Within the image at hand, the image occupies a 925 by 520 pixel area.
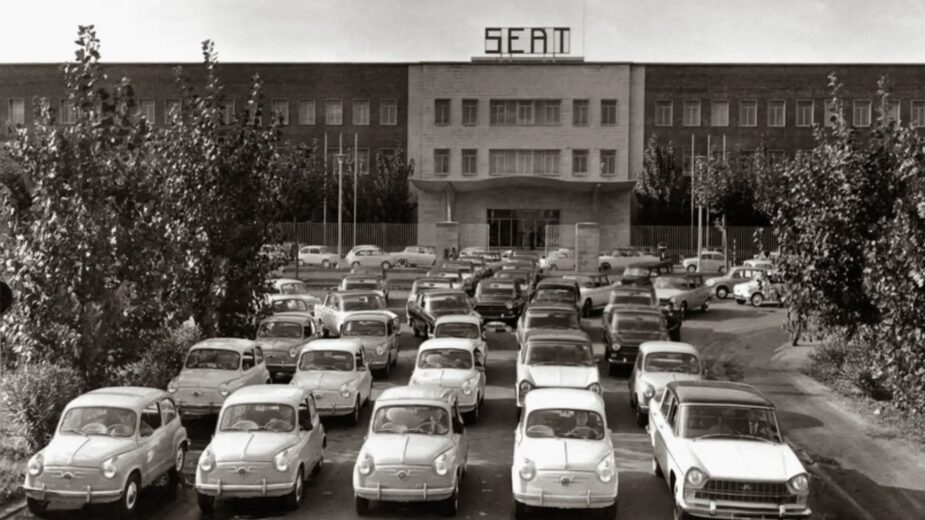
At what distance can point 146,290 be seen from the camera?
737 inches

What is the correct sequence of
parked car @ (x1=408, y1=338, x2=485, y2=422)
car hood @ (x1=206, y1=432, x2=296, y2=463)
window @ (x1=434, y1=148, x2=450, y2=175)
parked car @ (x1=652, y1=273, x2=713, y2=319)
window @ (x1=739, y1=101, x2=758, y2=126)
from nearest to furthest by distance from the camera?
car hood @ (x1=206, y1=432, x2=296, y2=463) < parked car @ (x1=408, y1=338, x2=485, y2=422) < parked car @ (x1=652, y1=273, x2=713, y2=319) < window @ (x1=434, y1=148, x2=450, y2=175) < window @ (x1=739, y1=101, x2=758, y2=126)

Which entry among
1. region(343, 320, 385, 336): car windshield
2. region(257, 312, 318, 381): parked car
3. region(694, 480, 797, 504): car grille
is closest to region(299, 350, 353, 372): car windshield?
region(257, 312, 318, 381): parked car

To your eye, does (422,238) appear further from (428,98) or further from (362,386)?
(362,386)

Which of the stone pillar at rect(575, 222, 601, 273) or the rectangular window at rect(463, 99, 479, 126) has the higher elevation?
the rectangular window at rect(463, 99, 479, 126)

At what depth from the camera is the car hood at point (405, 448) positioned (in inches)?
519

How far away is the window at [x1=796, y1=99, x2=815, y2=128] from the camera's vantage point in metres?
69.5

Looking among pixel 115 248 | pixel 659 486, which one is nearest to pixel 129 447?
pixel 115 248

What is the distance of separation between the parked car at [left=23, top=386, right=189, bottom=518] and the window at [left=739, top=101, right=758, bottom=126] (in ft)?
200

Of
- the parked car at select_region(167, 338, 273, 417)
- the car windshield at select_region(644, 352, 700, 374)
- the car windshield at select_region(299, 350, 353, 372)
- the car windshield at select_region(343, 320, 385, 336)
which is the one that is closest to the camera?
the parked car at select_region(167, 338, 273, 417)

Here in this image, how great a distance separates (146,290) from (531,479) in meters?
9.43

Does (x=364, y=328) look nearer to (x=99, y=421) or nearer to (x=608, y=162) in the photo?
(x=99, y=421)

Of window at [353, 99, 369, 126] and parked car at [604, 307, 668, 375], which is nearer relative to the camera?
parked car at [604, 307, 668, 375]

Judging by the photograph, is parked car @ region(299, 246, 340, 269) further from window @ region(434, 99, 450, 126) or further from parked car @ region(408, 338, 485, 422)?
parked car @ region(408, 338, 485, 422)

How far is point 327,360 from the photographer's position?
19516mm
